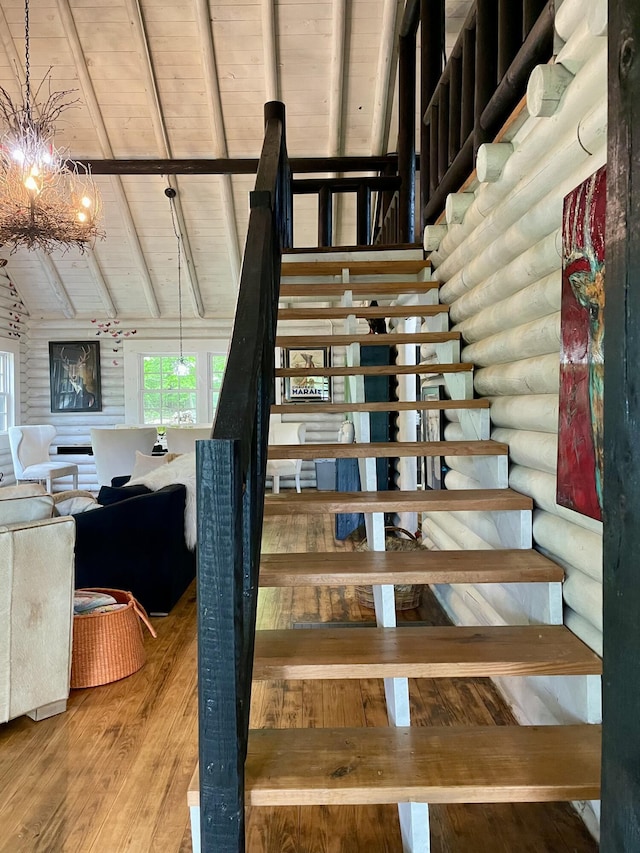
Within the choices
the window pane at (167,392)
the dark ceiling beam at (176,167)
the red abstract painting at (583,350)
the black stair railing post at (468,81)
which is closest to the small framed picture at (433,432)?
the black stair railing post at (468,81)

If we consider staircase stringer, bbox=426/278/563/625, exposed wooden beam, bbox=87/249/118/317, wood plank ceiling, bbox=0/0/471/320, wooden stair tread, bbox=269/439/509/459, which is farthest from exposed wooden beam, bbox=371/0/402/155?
wooden stair tread, bbox=269/439/509/459

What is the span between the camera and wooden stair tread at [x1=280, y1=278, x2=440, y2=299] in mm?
3025

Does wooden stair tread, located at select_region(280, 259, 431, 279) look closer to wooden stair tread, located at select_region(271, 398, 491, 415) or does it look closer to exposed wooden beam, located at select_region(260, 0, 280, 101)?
wooden stair tread, located at select_region(271, 398, 491, 415)

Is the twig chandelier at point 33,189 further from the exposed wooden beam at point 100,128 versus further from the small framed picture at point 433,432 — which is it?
the small framed picture at point 433,432

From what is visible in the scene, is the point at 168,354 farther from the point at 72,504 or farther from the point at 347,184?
the point at 72,504

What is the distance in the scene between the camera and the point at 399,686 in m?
1.51

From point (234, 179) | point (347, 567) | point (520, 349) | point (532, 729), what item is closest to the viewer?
point (532, 729)

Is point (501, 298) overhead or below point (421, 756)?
overhead

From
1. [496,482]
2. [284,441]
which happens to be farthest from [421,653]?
[284,441]

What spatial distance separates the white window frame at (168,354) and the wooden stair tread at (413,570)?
277 inches

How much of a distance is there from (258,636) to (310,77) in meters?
5.92

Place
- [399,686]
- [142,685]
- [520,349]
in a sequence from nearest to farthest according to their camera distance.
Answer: [399,686]
[520,349]
[142,685]

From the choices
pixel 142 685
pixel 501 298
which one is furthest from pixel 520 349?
pixel 142 685

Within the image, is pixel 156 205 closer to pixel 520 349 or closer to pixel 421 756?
pixel 520 349
